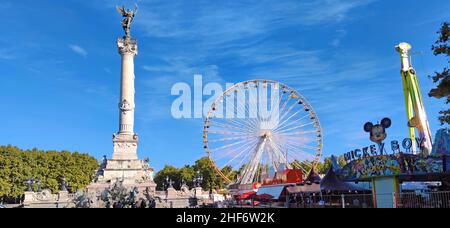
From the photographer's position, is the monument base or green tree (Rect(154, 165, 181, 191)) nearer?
the monument base

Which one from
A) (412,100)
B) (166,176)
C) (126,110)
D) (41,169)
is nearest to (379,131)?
(412,100)

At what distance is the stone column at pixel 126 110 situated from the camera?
52.1 meters

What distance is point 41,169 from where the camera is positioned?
6262 cm

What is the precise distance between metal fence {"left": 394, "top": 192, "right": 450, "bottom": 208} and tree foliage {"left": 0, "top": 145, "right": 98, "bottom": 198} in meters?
54.2

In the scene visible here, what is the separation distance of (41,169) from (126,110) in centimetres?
2022

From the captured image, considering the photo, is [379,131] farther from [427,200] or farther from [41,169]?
[41,169]

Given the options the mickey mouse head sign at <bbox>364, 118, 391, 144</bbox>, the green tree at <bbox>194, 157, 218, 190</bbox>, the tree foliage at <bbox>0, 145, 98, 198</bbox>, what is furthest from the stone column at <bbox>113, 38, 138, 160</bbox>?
the mickey mouse head sign at <bbox>364, 118, 391, 144</bbox>

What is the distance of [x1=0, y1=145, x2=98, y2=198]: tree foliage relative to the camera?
58531mm

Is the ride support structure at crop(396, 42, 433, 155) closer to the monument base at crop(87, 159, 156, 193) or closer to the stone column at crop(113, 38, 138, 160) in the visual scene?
the monument base at crop(87, 159, 156, 193)

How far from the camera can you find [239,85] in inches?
1740
